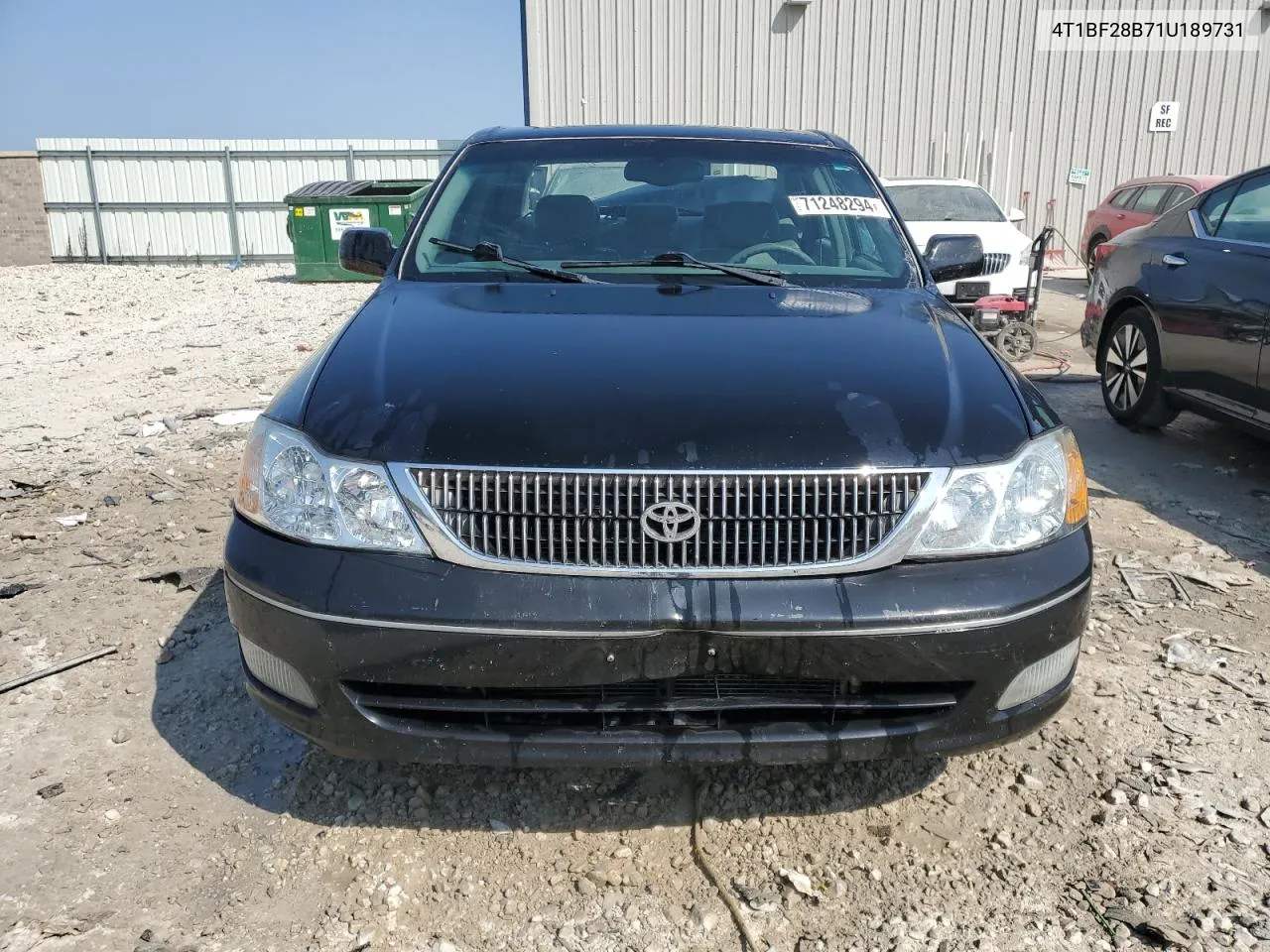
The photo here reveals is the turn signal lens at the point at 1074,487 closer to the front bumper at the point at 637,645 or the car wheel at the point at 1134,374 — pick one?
the front bumper at the point at 637,645

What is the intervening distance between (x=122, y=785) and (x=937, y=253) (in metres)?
3.06

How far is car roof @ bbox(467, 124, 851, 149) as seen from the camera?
146 inches

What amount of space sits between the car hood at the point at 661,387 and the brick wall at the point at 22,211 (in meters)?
20.6

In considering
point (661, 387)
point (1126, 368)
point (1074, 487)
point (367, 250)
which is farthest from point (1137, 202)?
point (661, 387)

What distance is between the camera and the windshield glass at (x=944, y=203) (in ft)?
32.8

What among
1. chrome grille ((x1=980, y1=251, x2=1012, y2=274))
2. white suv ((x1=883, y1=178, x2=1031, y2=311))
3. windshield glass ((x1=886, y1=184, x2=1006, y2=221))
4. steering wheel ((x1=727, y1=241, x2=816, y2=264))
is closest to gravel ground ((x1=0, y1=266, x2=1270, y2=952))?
steering wheel ((x1=727, y1=241, x2=816, y2=264))

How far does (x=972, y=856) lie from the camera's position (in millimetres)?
2328

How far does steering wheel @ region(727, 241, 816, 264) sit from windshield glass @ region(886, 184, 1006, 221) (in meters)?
7.08

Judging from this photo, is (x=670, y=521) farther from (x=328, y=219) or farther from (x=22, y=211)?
(x=22, y=211)

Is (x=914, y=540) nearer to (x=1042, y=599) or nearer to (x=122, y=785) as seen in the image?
(x=1042, y=599)

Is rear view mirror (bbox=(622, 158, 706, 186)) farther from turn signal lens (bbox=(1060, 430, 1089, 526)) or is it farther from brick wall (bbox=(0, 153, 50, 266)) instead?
brick wall (bbox=(0, 153, 50, 266))

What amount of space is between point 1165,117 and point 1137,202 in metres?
5.41

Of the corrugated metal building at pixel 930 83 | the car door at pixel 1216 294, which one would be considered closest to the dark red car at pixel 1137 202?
the corrugated metal building at pixel 930 83

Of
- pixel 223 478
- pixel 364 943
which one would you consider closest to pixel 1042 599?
pixel 364 943
